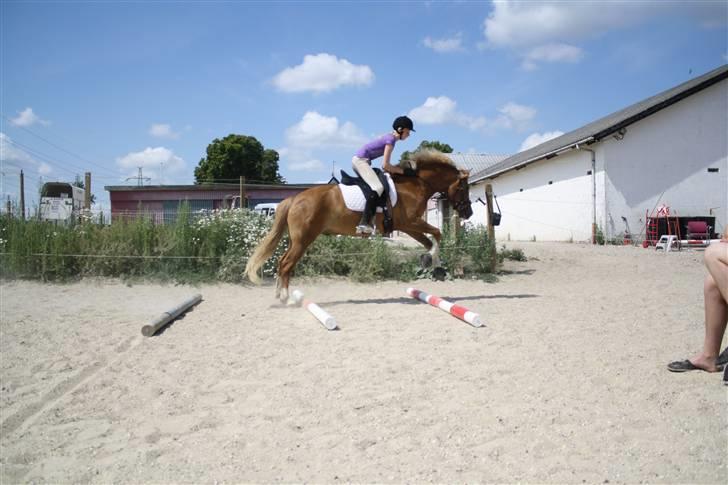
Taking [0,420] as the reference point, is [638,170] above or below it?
above

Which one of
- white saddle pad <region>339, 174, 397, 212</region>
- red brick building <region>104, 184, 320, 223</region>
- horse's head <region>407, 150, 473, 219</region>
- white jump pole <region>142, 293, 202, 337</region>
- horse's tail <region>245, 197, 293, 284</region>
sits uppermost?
red brick building <region>104, 184, 320, 223</region>

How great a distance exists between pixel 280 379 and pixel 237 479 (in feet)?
4.30

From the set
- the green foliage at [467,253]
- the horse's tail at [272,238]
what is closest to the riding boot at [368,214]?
the horse's tail at [272,238]

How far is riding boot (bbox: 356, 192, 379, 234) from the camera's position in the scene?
7.21 meters

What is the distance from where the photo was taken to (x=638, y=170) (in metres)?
17.6

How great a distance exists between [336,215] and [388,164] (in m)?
1.16

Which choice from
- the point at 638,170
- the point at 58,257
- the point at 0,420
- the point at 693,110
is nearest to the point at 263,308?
the point at 0,420

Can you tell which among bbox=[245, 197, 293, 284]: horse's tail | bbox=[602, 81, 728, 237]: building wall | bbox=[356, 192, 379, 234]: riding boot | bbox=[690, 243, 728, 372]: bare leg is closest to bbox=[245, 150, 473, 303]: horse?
bbox=[245, 197, 293, 284]: horse's tail

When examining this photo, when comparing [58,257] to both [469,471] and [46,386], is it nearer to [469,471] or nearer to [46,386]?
[46,386]

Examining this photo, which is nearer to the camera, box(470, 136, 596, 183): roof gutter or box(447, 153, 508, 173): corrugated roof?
box(470, 136, 596, 183): roof gutter

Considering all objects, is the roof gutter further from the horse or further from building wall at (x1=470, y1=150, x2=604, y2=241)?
the horse

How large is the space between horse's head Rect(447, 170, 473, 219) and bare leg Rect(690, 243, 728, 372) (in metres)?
4.65

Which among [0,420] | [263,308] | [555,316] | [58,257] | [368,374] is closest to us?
[0,420]

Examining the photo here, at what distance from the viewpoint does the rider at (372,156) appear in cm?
721
